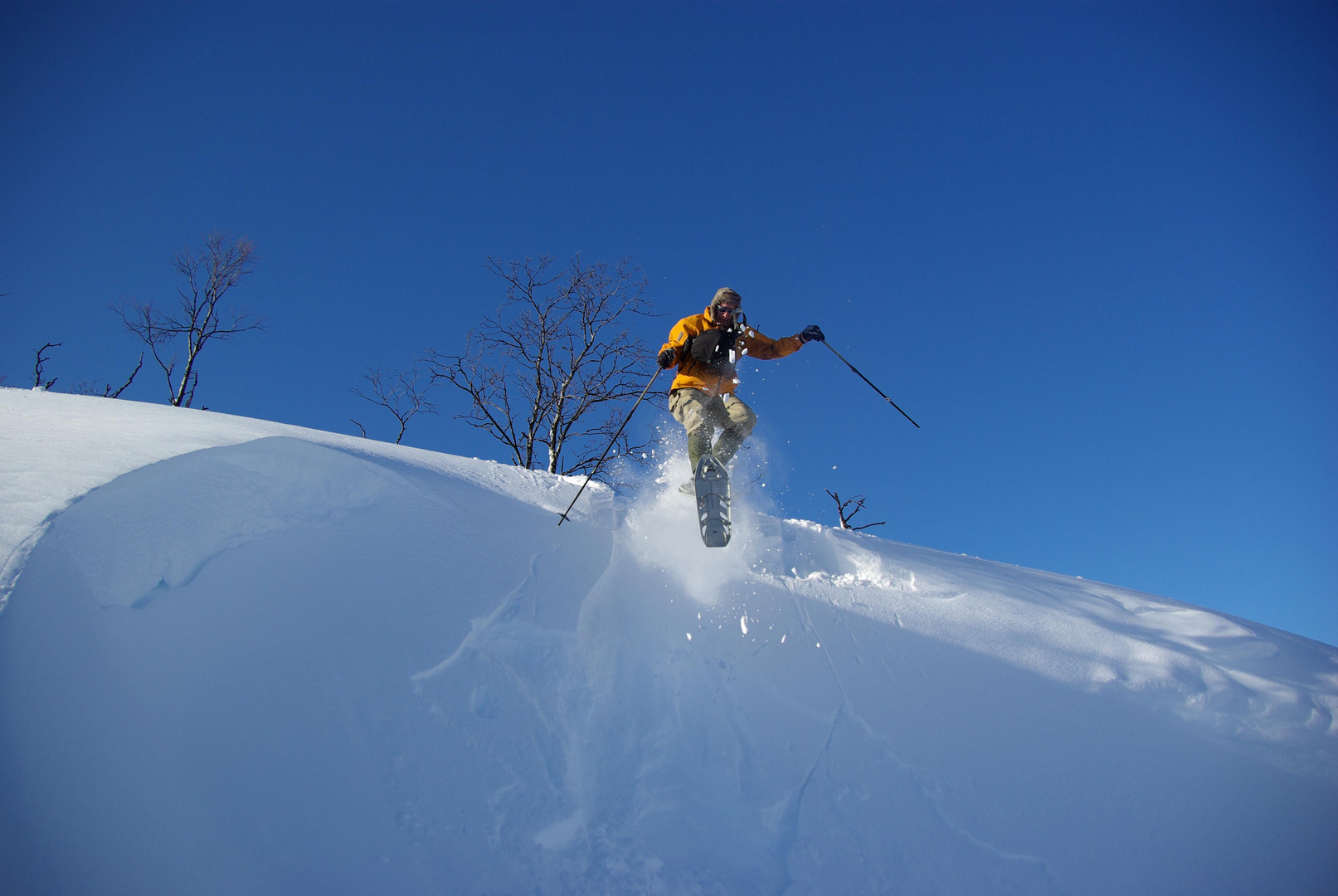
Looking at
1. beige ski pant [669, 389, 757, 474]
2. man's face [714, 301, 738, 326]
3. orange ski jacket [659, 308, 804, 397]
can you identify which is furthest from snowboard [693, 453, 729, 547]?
man's face [714, 301, 738, 326]

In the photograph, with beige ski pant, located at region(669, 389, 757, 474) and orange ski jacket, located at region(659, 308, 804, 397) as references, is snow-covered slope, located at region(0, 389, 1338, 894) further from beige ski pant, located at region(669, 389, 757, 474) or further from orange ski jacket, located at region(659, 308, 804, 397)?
orange ski jacket, located at region(659, 308, 804, 397)

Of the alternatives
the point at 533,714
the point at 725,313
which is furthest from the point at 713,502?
the point at 533,714

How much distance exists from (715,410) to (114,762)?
4237 millimetres

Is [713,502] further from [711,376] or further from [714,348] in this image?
[714,348]

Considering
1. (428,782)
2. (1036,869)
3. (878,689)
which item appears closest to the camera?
(428,782)

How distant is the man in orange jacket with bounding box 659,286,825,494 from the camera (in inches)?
201

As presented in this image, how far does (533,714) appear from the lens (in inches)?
96.7

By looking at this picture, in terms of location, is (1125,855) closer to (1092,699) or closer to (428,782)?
(1092,699)

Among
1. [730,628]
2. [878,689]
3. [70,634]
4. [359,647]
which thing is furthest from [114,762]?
[878,689]

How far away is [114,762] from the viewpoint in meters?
1.84

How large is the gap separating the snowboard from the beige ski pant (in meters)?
0.39

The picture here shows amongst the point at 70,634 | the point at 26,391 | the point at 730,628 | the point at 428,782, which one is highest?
the point at 26,391

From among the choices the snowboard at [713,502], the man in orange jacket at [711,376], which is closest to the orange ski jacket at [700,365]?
the man in orange jacket at [711,376]

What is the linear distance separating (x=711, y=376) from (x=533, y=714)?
3.59 m
